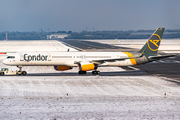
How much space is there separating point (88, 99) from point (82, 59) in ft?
63.7

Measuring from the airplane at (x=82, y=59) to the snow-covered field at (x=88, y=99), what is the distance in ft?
20.2

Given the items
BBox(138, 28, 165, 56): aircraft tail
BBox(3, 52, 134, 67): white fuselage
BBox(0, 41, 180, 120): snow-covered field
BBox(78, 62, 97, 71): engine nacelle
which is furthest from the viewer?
BBox(138, 28, 165, 56): aircraft tail

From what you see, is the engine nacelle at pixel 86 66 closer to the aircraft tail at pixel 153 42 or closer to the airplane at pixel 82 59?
the airplane at pixel 82 59

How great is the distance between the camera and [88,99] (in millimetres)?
28672

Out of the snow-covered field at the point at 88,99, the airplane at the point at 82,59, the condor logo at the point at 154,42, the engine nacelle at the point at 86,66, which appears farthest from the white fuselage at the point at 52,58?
the snow-covered field at the point at 88,99

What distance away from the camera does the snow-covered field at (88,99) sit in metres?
23.4

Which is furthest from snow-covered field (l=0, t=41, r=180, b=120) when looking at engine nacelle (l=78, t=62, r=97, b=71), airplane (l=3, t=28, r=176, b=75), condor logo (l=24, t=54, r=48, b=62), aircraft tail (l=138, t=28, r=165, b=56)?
aircraft tail (l=138, t=28, r=165, b=56)

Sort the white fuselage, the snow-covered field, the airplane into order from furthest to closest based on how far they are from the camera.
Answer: the airplane
the white fuselage
the snow-covered field

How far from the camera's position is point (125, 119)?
2216 cm

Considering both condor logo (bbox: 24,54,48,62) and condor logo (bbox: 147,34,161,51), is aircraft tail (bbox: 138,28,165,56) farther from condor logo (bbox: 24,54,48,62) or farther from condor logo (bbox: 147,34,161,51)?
condor logo (bbox: 24,54,48,62)

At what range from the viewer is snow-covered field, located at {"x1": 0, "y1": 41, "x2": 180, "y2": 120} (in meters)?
23.4

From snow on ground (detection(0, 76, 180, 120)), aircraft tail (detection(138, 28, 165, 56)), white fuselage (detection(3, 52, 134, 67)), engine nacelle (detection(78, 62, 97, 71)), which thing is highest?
aircraft tail (detection(138, 28, 165, 56))

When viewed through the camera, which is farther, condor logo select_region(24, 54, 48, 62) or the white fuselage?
condor logo select_region(24, 54, 48, 62)

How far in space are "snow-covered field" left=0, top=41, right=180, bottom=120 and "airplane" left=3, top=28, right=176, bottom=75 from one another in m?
6.17
